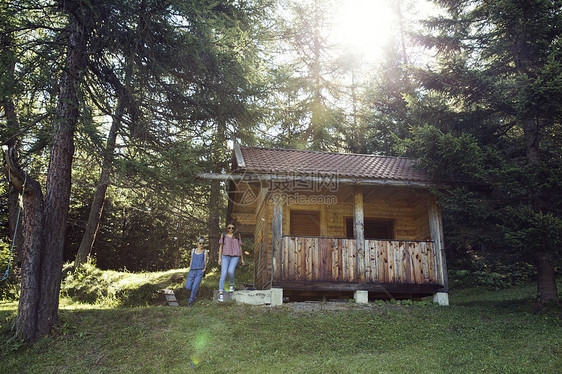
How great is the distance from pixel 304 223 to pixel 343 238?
3.17 m

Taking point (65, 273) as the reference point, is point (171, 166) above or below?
above

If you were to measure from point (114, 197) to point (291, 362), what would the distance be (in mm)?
14444

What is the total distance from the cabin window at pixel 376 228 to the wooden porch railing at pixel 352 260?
2.22 m

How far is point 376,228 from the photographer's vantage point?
13.3 m

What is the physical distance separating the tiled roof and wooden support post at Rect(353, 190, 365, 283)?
0.76m

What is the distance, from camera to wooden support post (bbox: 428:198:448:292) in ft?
34.1

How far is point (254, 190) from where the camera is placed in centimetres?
1306

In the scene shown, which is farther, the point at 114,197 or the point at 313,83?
the point at 313,83

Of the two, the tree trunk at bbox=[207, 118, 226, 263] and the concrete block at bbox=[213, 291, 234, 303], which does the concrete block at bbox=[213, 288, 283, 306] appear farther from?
the tree trunk at bbox=[207, 118, 226, 263]

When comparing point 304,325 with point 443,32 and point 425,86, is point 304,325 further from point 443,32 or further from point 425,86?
point 443,32

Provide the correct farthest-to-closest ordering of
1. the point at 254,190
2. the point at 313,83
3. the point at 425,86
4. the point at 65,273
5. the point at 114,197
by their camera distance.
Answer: the point at 313,83
the point at 114,197
the point at 65,273
the point at 254,190
the point at 425,86

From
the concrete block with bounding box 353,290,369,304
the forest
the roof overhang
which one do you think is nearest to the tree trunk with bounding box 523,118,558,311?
the forest

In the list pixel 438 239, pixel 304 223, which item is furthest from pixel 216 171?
pixel 438 239

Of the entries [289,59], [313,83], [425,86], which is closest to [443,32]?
[425,86]
